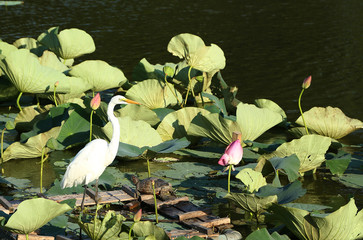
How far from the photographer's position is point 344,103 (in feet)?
25.5

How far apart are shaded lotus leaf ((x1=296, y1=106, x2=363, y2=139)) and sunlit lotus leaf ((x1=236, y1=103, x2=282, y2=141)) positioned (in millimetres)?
492

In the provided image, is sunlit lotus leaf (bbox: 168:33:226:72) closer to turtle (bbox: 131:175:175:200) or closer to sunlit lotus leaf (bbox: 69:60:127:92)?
sunlit lotus leaf (bbox: 69:60:127:92)

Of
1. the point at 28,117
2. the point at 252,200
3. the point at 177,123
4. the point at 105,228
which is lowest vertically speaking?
the point at 28,117

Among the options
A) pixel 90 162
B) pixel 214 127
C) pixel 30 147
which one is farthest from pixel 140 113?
pixel 90 162

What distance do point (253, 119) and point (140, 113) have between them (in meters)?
1.14

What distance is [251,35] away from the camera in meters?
11.8

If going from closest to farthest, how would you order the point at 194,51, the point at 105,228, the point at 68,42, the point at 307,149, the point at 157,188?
the point at 105,228
the point at 157,188
the point at 307,149
the point at 194,51
the point at 68,42

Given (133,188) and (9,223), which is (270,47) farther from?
(9,223)

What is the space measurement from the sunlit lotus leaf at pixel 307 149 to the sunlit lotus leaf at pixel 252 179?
59 centimetres

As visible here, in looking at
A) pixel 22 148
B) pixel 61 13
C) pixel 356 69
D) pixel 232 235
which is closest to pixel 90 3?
pixel 61 13

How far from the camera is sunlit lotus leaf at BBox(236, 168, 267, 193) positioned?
4.62 m

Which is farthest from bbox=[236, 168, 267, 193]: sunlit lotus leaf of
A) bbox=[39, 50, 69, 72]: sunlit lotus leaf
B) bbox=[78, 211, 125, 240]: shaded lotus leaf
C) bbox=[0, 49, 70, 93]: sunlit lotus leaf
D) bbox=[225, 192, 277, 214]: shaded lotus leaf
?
bbox=[39, 50, 69, 72]: sunlit lotus leaf

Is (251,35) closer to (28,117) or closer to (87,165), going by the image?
(28,117)

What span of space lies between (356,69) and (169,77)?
3329 mm
